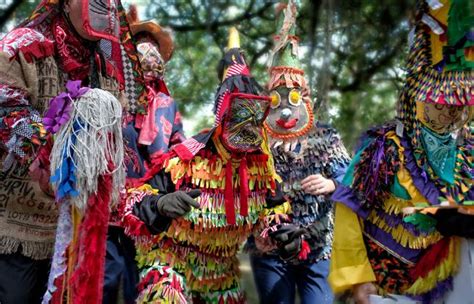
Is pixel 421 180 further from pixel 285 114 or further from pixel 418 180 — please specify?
pixel 285 114

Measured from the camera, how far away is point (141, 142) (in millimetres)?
3988

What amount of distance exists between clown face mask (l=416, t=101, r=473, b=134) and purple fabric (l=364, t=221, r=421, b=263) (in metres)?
0.53

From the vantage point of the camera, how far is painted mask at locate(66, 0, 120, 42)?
2.76 m

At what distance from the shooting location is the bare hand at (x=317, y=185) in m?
3.80

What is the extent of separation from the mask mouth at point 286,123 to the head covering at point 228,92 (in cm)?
61

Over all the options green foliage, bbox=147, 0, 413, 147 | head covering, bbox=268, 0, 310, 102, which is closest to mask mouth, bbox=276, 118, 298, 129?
head covering, bbox=268, 0, 310, 102

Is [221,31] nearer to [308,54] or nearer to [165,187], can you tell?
[308,54]

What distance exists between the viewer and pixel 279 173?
159 inches

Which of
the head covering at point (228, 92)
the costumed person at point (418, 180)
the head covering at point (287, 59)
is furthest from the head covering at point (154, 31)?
the costumed person at point (418, 180)

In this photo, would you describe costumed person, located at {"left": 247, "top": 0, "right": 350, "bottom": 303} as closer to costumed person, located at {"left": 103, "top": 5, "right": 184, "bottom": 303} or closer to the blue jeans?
the blue jeans

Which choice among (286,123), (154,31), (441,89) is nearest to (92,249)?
(441,89)

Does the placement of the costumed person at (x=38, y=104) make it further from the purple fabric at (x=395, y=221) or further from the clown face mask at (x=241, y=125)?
the purple fabric at (x=395, y=221)

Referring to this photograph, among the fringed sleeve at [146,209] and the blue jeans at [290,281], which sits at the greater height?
the fringed sleeve at [146,209]

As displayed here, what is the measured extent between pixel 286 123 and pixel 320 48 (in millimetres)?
3905
